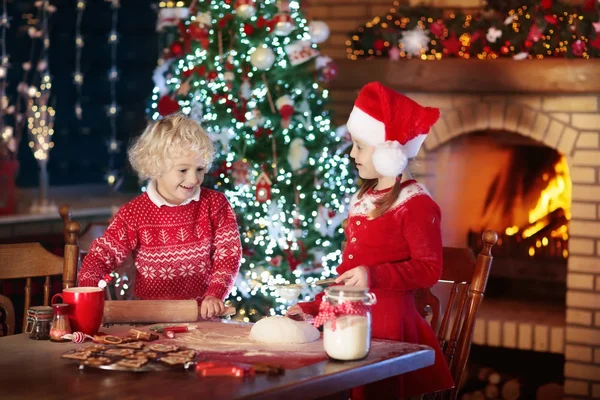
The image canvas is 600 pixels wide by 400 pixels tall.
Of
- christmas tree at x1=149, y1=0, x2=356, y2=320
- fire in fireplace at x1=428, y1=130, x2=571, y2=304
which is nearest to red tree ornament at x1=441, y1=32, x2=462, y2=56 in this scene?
fire in fireplace at x1=428, y1=130, x2=571, y2=304

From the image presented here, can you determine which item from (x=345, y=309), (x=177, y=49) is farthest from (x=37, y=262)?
(x=177, y=49)

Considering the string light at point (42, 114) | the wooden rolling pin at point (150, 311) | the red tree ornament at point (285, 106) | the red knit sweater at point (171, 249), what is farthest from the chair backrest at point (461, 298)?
the string light at point (42, 114)

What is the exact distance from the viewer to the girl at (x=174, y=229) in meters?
2.86

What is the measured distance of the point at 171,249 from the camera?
9.55 feet

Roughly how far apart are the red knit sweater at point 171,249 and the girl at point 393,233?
0.40 metres

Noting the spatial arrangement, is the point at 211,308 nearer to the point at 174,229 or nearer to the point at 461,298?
the point at 174,229

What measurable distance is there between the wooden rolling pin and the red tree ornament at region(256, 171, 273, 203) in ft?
6.61

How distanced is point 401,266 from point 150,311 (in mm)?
610

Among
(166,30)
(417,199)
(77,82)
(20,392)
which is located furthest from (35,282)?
(20,392)

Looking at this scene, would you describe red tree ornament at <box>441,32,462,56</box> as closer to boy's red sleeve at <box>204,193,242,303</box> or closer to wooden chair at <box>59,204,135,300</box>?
wooden chair at <box>59,204,135,300</box>

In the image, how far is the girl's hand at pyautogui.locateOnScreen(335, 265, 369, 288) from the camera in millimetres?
2420

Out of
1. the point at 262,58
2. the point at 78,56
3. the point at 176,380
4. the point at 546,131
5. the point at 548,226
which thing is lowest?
the point at 176,380

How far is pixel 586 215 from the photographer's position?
4492 mm

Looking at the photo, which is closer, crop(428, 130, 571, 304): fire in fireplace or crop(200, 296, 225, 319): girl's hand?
crop(200, 296, 225, 319): girl's hand
